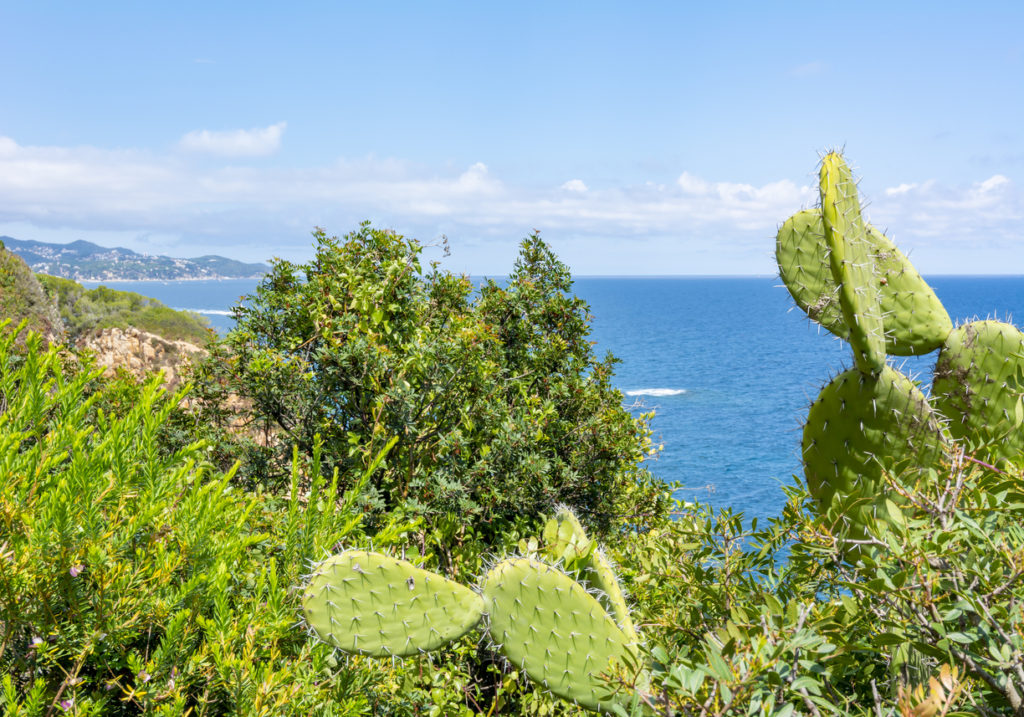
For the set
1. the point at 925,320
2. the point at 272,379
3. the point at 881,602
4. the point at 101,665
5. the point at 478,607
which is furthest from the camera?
the point at 272,379

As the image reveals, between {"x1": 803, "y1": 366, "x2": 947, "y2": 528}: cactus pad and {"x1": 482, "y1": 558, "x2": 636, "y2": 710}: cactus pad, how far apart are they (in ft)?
3.86

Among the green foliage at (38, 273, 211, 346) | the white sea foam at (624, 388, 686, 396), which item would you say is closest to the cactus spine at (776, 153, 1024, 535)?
the green foliage at (38, 273, 211, 346)

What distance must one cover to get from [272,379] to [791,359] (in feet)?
208

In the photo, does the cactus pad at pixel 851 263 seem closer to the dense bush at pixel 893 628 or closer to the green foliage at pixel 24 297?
the dense bush at pixel 893 628

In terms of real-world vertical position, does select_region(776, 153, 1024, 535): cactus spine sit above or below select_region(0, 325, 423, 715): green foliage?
above

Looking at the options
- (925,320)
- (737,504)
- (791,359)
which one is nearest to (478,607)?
(925,320)

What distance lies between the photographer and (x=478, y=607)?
8.95 feet

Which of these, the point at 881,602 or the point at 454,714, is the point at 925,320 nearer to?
the point at 881,602

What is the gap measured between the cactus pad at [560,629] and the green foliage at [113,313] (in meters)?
29.5

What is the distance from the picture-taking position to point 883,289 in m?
3.34

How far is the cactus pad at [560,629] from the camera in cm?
253

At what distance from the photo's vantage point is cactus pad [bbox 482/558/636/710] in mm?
2533

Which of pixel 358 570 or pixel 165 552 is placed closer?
pixel 165 552

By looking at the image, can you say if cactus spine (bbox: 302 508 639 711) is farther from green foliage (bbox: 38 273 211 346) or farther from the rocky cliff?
green foliage (bbox: 38 273 211 346)
